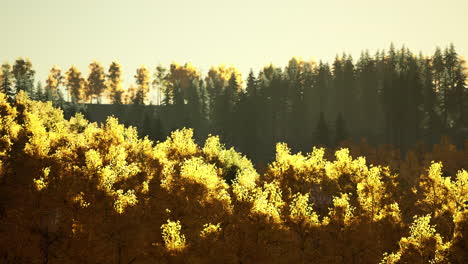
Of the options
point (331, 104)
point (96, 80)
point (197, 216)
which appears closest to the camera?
point (197, 216)

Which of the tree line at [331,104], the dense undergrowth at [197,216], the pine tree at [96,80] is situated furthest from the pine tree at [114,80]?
the dense undergrowth at [197,216]

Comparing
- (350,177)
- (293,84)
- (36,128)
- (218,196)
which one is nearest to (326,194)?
(350,177)

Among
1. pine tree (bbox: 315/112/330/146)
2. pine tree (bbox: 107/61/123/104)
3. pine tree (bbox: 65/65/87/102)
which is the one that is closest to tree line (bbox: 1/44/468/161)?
pine tree (bbox: 315/112/330/146)

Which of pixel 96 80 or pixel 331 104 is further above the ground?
pixel 96 80

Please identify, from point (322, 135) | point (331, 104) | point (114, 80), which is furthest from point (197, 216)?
point (114, 80)

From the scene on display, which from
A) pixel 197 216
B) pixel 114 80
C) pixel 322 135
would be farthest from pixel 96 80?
pixel 197 216

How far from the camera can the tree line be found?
325 feet

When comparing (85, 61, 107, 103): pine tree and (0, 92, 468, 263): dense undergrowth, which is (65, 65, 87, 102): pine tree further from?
(0, 92, 468, 263): dense undergrowth

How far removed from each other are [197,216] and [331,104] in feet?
301

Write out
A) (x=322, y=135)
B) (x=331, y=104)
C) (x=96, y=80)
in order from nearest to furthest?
(x=322, y=135), (x=331, y=104), (x=96, y=80)

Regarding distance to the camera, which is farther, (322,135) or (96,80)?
(96,80)

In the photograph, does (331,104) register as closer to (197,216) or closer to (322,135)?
(322,135)

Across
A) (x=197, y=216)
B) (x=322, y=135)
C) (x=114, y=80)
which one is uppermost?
(x=114, y=80)

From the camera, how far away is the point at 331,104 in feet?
410
